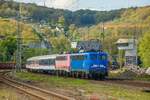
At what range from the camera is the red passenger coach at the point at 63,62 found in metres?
65.7

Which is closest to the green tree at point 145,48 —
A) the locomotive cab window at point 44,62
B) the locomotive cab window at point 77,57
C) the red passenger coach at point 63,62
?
the locomotive cab window at point 44,62

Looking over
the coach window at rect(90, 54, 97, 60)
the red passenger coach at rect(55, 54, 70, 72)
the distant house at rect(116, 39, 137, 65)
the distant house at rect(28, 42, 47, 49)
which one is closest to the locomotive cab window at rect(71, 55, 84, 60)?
the coach window at rect(90, 54, 97, 60)

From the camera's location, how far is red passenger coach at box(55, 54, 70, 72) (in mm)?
65688

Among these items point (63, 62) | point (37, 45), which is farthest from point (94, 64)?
point (37, 45)

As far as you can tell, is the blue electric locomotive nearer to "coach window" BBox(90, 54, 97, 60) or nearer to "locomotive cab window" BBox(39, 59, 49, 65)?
"coach window" BBox(90, 54, 97, 60)

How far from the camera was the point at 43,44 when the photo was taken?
592 ft

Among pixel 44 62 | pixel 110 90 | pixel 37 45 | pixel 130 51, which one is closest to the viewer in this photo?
pixel 110 90

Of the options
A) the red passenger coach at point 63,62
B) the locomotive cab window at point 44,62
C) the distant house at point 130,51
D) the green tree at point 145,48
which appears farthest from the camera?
the distant house at point 130,51

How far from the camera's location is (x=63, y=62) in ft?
227

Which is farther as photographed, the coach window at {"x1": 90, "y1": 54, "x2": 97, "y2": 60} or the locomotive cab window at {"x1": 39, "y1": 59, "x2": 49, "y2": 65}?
the locomotive cab window at {"x1": 39, "y1": 59, "x2": 49, "y2": 65}

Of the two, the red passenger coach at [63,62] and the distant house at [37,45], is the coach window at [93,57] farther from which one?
the distant house at [37,45]

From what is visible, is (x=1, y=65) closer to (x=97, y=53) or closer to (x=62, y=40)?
(x=62, y=40)

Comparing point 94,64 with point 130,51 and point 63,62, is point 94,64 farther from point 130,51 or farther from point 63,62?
point 130,51

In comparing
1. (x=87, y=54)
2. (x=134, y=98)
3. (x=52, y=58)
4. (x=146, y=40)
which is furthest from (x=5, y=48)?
(x=134, y=98)
